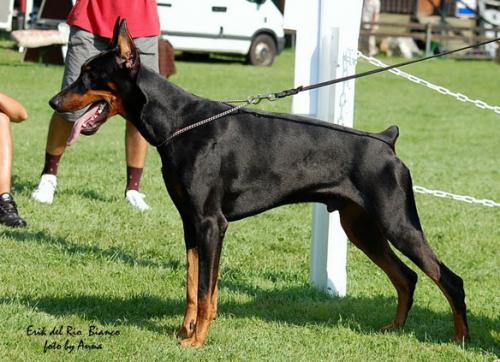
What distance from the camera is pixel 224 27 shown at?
2566 cm

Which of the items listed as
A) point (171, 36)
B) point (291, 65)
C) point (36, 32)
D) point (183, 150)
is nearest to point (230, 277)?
point (183, 150)

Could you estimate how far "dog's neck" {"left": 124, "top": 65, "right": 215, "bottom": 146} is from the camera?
501cm

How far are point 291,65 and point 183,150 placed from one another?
23098 mm

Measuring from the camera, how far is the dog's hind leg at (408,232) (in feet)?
16.6

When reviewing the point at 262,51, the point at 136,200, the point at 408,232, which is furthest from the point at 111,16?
the point at 262,51

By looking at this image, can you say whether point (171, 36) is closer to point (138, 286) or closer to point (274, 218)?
point (274, 218)

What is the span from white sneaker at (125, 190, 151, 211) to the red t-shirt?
1546 mm

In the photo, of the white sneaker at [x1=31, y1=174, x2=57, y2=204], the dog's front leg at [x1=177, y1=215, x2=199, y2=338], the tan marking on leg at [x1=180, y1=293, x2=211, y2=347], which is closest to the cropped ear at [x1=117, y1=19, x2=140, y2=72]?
the dog's front leg at [x1=177, y1=215, x2=199, y2=338]

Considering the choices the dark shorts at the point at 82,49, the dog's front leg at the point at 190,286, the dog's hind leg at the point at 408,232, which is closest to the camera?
the dog's hind leg at the point at 408,232

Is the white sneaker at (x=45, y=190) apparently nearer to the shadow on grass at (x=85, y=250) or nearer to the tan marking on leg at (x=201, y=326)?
the shadow on grass at (x=85, y=250)

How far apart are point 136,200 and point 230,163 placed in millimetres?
3680

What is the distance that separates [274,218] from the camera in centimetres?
866

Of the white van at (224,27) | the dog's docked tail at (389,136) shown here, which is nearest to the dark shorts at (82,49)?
the dog's docked tail at (389,136)

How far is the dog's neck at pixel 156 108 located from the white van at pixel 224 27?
19.5 meters
